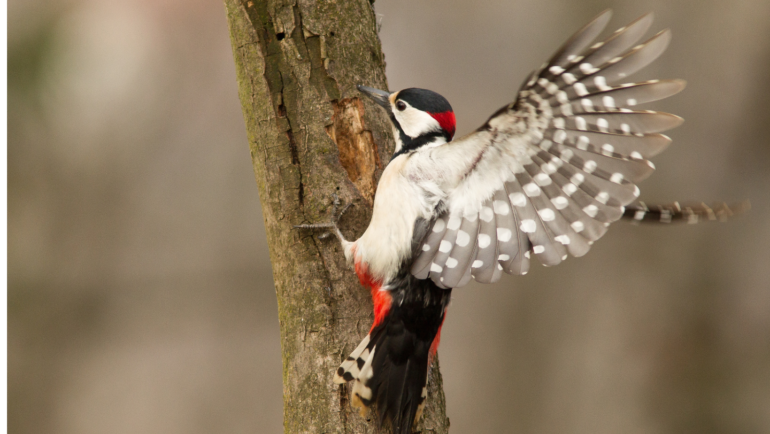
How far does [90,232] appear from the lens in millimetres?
5000

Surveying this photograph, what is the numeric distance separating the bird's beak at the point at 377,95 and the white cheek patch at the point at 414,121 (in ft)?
0.30

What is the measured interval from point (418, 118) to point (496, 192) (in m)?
0.66

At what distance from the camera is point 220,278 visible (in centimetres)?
505

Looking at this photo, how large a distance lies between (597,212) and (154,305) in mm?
4073

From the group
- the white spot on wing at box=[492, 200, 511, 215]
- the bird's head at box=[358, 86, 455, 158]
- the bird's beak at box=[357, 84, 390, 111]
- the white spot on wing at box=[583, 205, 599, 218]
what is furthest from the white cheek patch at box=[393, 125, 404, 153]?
the white spot on wing at box=[583, 205, 599, 218]

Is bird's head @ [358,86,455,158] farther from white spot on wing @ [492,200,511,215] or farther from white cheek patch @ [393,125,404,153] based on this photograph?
white spot on wing @ [492,200,511,215]

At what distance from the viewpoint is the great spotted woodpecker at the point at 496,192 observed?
182 cm

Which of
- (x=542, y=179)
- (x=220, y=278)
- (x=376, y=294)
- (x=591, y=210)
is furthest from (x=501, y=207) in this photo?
(x=220, y=278)

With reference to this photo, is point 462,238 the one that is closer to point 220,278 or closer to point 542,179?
point 542,179

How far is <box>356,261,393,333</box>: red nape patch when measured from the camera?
2.36 metres

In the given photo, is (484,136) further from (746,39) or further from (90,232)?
(90,232)

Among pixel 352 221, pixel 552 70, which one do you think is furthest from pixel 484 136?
pixel 352 221

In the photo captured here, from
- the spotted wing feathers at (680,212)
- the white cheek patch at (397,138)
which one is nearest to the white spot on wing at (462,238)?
the white cheek patch at (397,138)

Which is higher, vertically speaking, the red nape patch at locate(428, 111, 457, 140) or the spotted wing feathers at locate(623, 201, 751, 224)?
the red nape patch at locate(428, 111, 457, 140)
